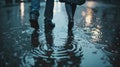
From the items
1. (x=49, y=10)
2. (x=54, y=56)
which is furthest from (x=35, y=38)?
(x=49, y=10)

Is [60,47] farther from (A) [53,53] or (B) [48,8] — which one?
(B) [48,8]

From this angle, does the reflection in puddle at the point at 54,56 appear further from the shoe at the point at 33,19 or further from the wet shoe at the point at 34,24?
the shoe at the point at 33,19

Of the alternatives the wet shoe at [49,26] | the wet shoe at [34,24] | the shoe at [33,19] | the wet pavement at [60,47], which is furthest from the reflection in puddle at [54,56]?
the shoe at [33,19]

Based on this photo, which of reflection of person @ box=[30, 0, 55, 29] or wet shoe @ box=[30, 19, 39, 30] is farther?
reflection of person @ box=[30, 0, 55, 29]

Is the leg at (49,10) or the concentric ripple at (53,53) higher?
the leg at (49,10)

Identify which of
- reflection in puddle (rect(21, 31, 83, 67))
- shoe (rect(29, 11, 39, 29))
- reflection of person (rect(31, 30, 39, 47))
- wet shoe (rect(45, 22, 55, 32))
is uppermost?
shoe (rect(29, 11, 39, 29))

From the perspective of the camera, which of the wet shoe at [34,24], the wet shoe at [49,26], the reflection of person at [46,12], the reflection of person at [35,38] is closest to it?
the reflection of person at [35,38]

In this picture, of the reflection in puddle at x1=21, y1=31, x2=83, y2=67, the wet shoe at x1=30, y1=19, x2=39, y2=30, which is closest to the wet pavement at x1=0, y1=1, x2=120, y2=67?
the reflection in puddle at x1=21, y1=31, x2=83, y2=67

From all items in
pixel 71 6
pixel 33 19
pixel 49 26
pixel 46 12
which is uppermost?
pixel 71 6

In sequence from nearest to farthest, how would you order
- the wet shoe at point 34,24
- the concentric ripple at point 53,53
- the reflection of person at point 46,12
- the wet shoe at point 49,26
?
1. the concentric ripple at point 53,53
2. the wet shoe at point 49,26
3. the wet shoe at point 34,24
4. the reflection of person at point 46,12

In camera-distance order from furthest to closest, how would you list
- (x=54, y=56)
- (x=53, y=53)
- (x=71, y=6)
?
1. (x=71, y=6)
2. (x=53, y=53)
3. (x=54, y=56)

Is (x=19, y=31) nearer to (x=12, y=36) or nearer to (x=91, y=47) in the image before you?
(x=12, y=36)

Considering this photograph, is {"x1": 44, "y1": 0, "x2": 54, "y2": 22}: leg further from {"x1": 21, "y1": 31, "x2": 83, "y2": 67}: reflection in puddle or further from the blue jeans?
{"x1": 21, "y1": 31, "x2": 83, "y2": 67}: reflection in puddle

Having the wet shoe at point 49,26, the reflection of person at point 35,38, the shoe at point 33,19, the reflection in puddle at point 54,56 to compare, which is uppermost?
the shoe at point 33,19
